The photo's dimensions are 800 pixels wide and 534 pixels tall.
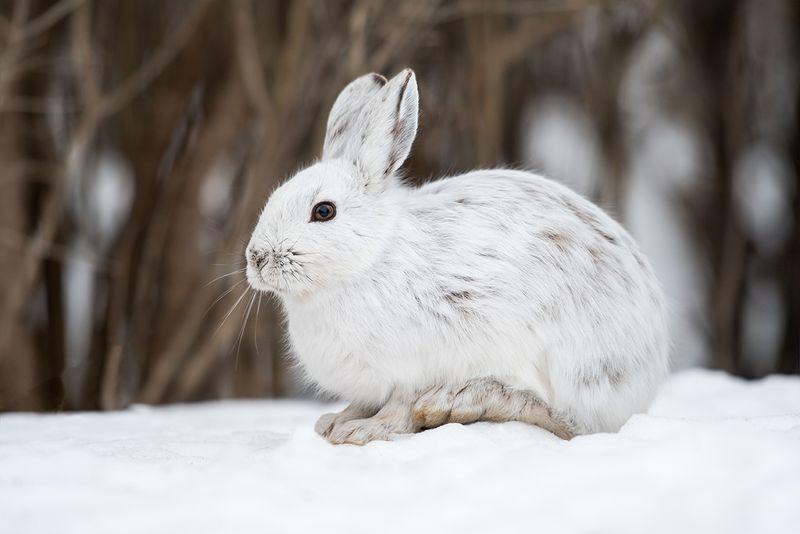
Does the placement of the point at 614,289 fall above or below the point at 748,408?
above

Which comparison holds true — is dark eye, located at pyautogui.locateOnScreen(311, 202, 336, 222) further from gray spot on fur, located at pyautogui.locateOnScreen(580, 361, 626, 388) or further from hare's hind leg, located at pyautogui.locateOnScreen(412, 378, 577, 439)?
gray spot on fur, located at pyautogui.locateOnScreen(580, 361, 626, 388)

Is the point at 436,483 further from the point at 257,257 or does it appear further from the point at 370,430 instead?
the point at 257,257

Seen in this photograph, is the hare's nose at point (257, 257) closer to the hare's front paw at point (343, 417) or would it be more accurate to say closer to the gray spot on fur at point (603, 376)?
the hare's front paw at point (343, 417)

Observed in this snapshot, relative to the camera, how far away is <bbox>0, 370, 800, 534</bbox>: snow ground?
1913 millimetres

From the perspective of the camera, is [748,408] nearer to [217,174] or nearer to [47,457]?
[47,457]

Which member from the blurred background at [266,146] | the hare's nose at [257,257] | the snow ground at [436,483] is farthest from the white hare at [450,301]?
the blurred background at [266,146]

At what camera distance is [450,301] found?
102 inches

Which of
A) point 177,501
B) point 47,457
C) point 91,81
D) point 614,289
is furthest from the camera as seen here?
point 91,81

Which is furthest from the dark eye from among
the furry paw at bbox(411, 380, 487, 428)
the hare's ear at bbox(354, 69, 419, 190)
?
the furry paw at bbox(411, 380, 487, 428)

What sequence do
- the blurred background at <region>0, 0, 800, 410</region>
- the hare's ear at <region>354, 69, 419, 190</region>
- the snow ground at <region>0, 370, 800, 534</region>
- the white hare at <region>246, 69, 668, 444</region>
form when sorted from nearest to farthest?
the snow ground at <region>0, 370, 800, 534</region>, the white hare at <region>246, 69, 668, 444</region>, the hare's ear at <region>354, 69, 419, 190</region>, the blurred background at <region>0, 0, 800, 410</region>

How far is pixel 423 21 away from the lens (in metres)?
4.89

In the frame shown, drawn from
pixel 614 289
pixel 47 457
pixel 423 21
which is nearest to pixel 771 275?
pixel 423 21

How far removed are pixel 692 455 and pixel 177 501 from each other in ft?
3.64

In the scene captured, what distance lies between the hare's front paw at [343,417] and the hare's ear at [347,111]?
0.76 metres
